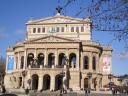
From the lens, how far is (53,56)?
284ft

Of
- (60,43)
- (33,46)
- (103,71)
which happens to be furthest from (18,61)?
(103,71)

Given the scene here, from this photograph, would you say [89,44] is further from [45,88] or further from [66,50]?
[45,88]

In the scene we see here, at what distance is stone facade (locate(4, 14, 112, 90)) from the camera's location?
269ft

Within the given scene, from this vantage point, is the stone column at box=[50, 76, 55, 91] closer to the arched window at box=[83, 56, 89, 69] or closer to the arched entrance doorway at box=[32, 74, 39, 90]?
the arched entrance doorway at box=[32, 74, 39, 90]

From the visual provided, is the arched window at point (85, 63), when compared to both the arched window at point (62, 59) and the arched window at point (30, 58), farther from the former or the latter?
the arched window at point (30, 58)

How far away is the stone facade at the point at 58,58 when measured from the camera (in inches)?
3226

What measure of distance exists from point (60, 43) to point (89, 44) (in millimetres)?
7844

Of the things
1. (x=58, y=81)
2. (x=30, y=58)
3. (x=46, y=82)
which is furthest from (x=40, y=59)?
(x=58, y=81)

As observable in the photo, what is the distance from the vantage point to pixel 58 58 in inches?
3354

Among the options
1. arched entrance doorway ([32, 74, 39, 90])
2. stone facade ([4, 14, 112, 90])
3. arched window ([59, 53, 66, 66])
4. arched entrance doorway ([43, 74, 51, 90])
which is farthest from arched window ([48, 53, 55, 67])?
arched entrance doorway ([32, 74, 39, 90])

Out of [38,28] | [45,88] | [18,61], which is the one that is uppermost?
[38,28]

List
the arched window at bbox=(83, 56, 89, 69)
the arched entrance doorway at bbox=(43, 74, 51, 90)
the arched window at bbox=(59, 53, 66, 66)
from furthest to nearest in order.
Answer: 1. the arched window at bbox=(83, 56, 89, 69)
2. the arched window at bbox=(59, 53, 66, 66)
3. the arched entrance doorway at bbox=(43, 74, 51, 90)

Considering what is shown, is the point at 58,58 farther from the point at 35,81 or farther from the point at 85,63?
the point at 35,81

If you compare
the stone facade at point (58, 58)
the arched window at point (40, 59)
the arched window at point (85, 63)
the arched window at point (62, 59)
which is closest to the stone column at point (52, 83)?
the stone facade at point (58, 58)
